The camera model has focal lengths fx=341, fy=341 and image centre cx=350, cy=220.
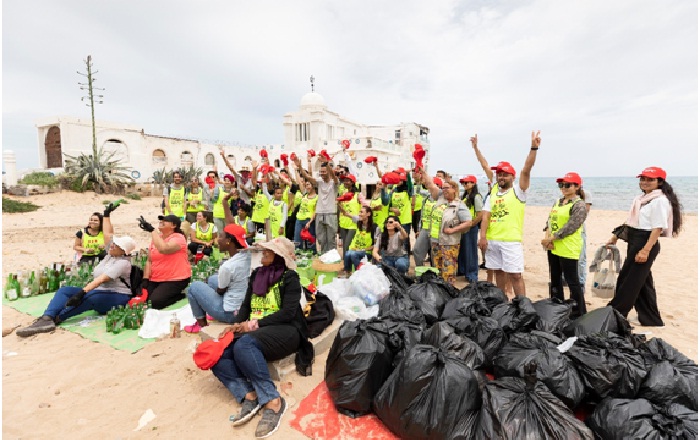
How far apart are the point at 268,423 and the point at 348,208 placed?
405 centimetres

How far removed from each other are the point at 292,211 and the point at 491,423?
21.6 ft

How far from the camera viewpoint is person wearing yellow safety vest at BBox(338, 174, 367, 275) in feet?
19.6

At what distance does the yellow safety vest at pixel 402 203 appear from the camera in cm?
625

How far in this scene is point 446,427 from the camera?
2.04m

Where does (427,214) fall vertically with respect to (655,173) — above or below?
below

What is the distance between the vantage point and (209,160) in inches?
1288

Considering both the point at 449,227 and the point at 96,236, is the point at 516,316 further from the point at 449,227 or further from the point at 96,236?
the point at 96,236

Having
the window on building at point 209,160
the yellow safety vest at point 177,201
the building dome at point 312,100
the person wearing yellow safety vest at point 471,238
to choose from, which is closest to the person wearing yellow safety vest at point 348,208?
the person wearing yellow safety vest at point 471,238

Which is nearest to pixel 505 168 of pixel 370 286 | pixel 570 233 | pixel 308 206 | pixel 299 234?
pixel 570 233

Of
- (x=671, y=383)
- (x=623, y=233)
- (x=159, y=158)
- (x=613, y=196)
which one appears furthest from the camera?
(x=613, y=196)

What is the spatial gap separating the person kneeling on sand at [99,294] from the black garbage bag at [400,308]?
10.2 feet

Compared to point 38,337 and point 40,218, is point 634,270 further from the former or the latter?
point 40,218

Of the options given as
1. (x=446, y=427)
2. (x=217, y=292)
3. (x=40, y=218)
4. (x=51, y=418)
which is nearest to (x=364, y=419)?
(x=446, y=427)

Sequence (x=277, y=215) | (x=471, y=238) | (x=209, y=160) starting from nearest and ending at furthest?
(x=471, y=238)
(x=277, y=215)
(x=209, y=160)
